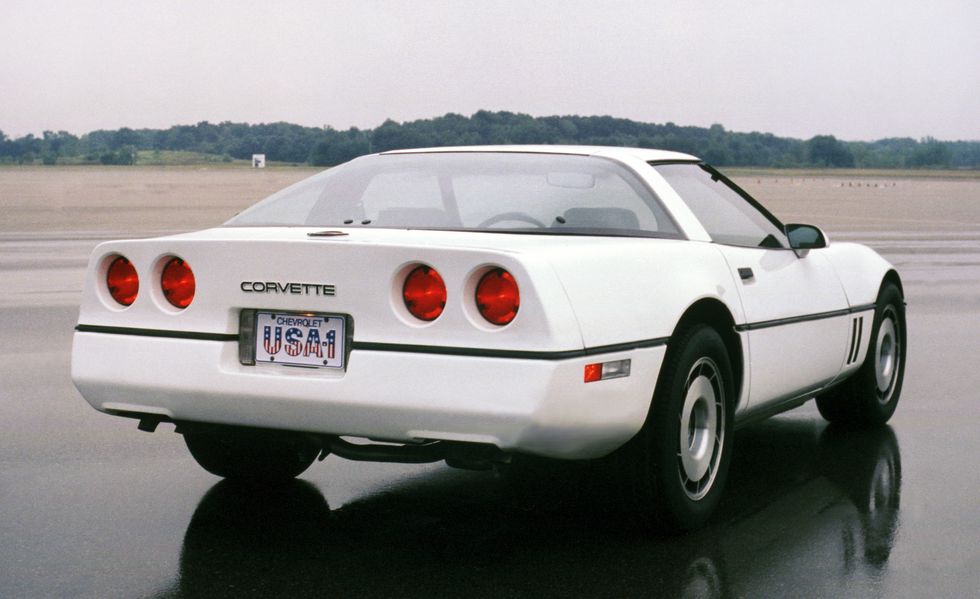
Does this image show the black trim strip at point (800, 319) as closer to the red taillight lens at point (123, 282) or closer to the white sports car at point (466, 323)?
the white sports car at point (466, 323)

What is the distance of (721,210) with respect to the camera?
5.69 metres

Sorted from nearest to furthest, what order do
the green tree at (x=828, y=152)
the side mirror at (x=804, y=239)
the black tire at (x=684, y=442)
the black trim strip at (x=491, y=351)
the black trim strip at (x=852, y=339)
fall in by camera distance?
the black trim strip at (x=491, y=351) → the black tire at (x=684, y=442) → the side mirror at (x=804, y=239) → the black trim strip at (x=852, y=339) → the green tree at (x=828, y=152)

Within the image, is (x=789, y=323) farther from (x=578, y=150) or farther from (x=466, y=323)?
(x=466, y=323)

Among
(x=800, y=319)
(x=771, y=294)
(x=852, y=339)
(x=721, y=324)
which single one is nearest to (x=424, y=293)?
(x=721, y=324)

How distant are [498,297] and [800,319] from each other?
6.65ft

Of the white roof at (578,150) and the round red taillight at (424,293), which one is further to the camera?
the white roof at (578,150)

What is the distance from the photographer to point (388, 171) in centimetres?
558

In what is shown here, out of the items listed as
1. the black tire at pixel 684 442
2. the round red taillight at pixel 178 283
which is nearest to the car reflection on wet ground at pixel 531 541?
the black tire at pixel 684 442

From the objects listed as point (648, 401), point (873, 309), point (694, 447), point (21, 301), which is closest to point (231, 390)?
point (648, 401)

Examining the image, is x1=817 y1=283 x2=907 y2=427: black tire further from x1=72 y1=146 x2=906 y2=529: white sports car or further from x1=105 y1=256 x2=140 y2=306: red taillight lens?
x1=105 y1=256 x2=140 y2=306: red taillight lens

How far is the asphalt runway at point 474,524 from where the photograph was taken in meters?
4.22

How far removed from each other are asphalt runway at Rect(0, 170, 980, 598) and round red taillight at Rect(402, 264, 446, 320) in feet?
2.38

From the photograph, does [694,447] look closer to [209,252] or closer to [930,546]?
[930,546]

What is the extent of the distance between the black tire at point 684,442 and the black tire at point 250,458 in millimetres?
1518
